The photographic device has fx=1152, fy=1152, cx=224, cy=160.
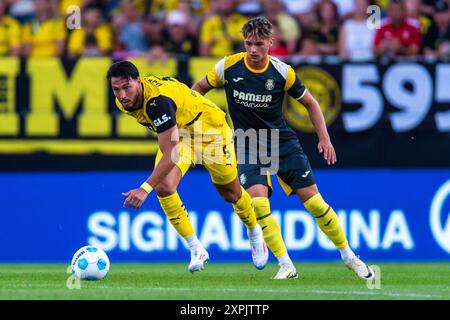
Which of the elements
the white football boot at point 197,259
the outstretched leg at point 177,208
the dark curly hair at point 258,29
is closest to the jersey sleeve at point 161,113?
the outstretched leg at point 177,208

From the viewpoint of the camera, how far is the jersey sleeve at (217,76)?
37.2ft

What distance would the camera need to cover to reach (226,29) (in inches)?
642

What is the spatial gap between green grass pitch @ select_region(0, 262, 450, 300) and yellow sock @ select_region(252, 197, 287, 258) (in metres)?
0.36

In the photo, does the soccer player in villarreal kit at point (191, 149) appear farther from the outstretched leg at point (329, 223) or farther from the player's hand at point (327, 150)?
the player's hand at point (327, 150)

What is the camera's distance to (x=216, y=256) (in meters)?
15.0

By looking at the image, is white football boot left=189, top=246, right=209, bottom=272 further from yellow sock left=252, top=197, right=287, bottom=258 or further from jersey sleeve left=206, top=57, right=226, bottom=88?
jersey sleeve left=206, top=57, right=226, bottom=88

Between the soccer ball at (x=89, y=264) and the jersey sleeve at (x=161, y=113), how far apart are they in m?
1.31

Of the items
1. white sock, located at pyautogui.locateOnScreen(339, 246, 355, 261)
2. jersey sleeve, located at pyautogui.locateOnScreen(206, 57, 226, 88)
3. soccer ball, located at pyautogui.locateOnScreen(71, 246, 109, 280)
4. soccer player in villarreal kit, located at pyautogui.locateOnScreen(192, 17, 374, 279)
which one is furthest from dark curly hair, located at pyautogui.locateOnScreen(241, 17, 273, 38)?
soccer ball, located at pyautogui.locateOnScreen(71, 246, 109, 280)

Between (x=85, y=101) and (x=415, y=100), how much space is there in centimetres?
438

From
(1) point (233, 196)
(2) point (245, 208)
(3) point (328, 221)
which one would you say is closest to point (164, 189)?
(1) point (233, 196)

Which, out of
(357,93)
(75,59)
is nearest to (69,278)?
(75,59)

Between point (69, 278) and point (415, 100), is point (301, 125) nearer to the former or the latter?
point (415, 100)

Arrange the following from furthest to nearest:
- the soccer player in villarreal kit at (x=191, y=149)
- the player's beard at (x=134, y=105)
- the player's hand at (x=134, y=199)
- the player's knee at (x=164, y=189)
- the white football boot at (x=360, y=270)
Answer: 1. the player's knee at (x=164, y=189)
2. the white football boot at (x=360, y=270)
3. the soccer player in villarreal kit at (x=191, y=149)
4. the player's beard at (x=134, y=105)
5. the player's hand at (x=134, y=199)

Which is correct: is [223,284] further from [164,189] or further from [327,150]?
[327,150]
